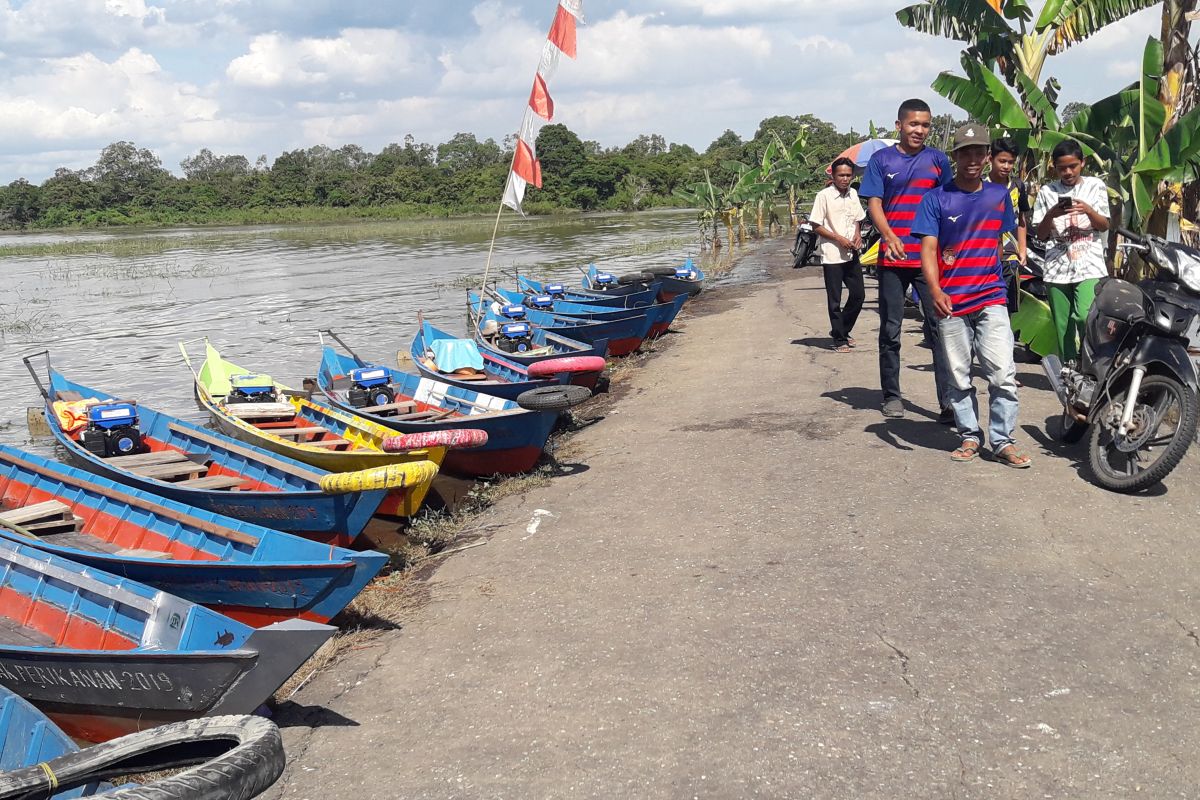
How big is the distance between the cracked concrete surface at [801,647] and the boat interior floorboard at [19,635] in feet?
6.33

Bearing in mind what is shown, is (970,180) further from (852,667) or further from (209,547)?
(209,547)

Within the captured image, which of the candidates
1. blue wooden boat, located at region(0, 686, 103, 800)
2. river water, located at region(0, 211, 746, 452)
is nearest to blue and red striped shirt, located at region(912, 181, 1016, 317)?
blue wooden boat, located at region(0, 686, 103, 800)

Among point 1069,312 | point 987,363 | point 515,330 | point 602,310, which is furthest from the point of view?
point 602,310

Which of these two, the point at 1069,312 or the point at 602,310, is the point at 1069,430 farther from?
the point at 602,310

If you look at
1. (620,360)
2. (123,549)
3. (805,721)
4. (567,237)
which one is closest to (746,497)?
(805,721)

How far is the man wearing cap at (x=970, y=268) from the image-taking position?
5801 millimetres

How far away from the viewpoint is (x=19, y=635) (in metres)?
5.45

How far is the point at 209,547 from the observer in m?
6.04

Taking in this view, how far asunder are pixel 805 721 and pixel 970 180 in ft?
12.0

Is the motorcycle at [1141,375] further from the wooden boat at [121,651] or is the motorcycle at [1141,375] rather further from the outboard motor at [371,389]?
the outboard motor at [371,389]

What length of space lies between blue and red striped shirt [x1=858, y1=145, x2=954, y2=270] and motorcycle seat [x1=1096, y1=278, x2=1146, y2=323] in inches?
54.4

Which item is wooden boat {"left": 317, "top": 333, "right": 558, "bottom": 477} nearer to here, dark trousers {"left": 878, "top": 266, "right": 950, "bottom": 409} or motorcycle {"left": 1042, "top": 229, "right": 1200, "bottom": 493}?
dark trousers {"left": 878, "top": 266, "right": 950, "bottom": 409}

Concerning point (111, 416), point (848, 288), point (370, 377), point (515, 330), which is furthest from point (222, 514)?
point (848, 288)

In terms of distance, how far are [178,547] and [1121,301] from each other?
241 inches
